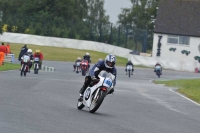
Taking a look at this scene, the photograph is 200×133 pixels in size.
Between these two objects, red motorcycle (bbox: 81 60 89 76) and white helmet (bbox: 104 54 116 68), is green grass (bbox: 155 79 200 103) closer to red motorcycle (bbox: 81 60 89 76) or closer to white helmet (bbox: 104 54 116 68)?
red motorcycle (bbox: 81 60 89 76)

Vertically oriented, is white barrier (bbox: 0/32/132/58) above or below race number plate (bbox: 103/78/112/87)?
above

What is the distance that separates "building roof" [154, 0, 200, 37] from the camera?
71.8m

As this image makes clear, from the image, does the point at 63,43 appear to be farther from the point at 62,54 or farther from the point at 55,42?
the point at 62,54

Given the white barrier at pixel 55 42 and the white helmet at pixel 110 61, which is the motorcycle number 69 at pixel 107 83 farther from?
the white barrier at pixel 55 42

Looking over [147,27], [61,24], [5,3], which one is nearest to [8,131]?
[61,24]

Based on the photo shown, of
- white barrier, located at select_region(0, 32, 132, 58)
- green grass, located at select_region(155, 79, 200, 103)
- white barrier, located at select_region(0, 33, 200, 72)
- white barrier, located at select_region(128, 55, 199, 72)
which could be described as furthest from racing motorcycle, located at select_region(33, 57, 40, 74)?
white barrier, located at select_region(0, 32, 132, 58)

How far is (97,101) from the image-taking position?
15.9 metres

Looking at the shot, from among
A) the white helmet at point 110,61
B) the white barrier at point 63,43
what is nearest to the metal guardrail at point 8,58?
the white barrier at point 63,43

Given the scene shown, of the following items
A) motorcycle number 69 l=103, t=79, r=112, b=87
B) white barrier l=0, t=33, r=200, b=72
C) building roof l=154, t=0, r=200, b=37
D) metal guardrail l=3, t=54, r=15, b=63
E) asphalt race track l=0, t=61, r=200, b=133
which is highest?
building roof l=154, t=0, r=200, b=37

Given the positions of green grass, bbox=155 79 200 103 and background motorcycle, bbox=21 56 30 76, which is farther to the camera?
background motorcycle, bbox=21 56 30 76

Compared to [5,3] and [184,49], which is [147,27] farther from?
[184,49]

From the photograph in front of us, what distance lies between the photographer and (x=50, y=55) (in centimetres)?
6706

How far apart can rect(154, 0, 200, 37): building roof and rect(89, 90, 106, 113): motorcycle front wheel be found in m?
55.7

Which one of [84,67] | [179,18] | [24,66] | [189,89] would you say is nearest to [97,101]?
[189,89]
